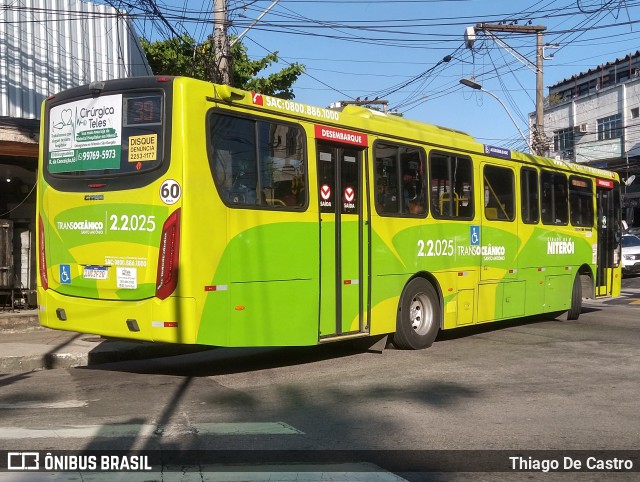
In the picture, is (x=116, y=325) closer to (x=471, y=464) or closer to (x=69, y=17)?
(x=471, y=464)

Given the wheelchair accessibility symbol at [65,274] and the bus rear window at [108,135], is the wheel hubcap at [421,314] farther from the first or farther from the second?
the wheelchair accessibility symbol at [65,274]

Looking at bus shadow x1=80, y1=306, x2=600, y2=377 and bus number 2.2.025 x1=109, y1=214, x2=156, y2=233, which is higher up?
bus number 2.2.025 x1=109, y1=214, x2=156, y2=233

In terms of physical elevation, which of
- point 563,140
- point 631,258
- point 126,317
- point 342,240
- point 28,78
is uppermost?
point 563,140

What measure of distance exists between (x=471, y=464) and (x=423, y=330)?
541 cm

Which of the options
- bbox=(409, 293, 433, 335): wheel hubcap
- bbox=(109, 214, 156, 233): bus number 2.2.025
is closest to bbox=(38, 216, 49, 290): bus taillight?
bbox=(109, 214, 156, 233): bus number 2.2.025

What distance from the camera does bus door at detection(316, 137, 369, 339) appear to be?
29.2 feet

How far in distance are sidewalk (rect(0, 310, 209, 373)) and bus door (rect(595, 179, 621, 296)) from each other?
9.28 meters

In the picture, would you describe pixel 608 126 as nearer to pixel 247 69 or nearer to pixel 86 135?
pixel 247 69

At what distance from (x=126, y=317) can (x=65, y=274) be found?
1.15m

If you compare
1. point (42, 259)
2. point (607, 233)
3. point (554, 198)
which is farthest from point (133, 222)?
point (607, 233)

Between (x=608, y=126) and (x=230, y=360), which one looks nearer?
(x=230, y=360)

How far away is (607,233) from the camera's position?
15.8 meters

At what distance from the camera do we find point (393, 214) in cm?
997

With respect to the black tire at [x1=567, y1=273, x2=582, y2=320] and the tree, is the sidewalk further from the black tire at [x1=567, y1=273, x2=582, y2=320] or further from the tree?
the tree
